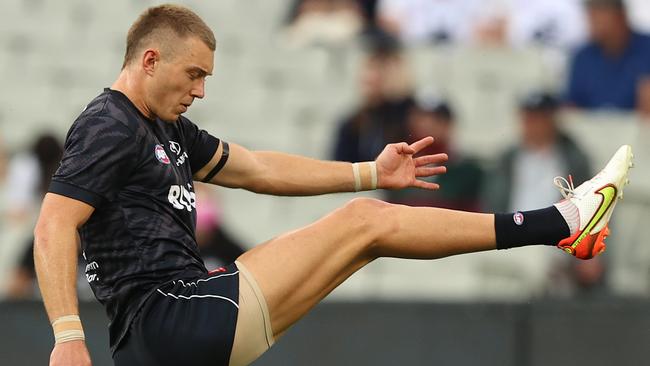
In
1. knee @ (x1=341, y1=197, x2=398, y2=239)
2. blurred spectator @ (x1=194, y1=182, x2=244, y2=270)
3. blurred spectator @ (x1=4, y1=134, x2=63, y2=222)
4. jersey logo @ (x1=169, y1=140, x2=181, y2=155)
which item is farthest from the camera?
blurred spectator @ (x1=4, y1=134, x2=63, y2=222)

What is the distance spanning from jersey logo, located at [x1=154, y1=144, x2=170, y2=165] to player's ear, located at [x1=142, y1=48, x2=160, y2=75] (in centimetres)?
31

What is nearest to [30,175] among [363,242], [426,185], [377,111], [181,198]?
[377,111]

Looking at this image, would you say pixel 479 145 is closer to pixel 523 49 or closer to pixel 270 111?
pixel 523 49

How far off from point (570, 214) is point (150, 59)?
185 centimetres

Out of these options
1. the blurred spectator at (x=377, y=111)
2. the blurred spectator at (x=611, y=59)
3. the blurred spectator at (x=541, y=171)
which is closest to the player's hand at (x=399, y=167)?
the blurred spectator at (x=541, y=171)

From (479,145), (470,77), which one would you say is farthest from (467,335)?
(470,77)

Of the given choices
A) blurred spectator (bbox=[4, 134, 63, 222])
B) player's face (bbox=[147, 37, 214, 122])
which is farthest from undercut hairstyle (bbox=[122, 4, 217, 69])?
blurred spectator (bbox=[4, 134, 63, 222])

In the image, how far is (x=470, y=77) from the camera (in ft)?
35.3

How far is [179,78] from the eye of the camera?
523 cm

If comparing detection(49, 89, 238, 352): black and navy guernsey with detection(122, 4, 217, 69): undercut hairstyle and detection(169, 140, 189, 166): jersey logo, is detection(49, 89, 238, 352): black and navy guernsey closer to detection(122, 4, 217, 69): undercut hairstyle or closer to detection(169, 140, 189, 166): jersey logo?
detection(169, 140, 189, 166): jersey logo

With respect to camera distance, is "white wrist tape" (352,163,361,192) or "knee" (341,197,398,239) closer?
"knee" (341,197,398,239)

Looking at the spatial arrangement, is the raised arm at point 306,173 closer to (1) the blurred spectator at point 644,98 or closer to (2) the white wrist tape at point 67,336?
(2) the white wrist tape at point 67,336

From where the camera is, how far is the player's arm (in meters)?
4.74

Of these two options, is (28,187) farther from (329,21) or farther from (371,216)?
(371,216)
